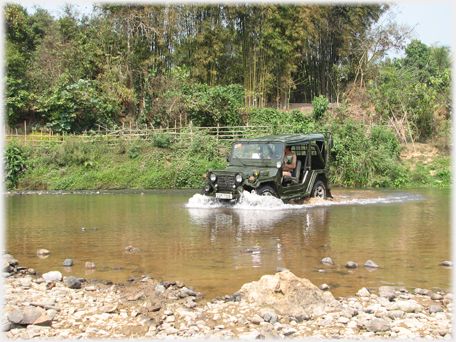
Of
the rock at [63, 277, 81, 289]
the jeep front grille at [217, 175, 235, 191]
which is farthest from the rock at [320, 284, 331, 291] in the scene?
the jeep front grille at [217, 175, 235, 191]

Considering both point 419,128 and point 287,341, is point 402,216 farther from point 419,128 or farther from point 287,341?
point 419,128

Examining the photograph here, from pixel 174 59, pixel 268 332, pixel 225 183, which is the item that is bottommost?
pixel 268 332

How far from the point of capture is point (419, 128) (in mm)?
24234

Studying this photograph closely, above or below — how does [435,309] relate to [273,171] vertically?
below

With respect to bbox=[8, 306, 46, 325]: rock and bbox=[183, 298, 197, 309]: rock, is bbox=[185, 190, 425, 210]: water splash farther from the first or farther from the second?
bbox=[8, 306, 46, 325]: rock

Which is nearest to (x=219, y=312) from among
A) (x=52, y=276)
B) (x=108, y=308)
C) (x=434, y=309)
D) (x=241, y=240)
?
(x=108, y=308)

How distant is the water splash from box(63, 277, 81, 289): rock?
6633mm

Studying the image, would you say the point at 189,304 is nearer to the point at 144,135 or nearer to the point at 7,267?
the point at 7,267

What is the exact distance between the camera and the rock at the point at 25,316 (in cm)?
405

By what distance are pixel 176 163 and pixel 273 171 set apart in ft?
33.3

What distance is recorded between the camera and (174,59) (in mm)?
30125

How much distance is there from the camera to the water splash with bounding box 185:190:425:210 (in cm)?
1148

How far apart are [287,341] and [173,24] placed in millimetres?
27766

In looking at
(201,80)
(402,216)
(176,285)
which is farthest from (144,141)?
(176,285)
